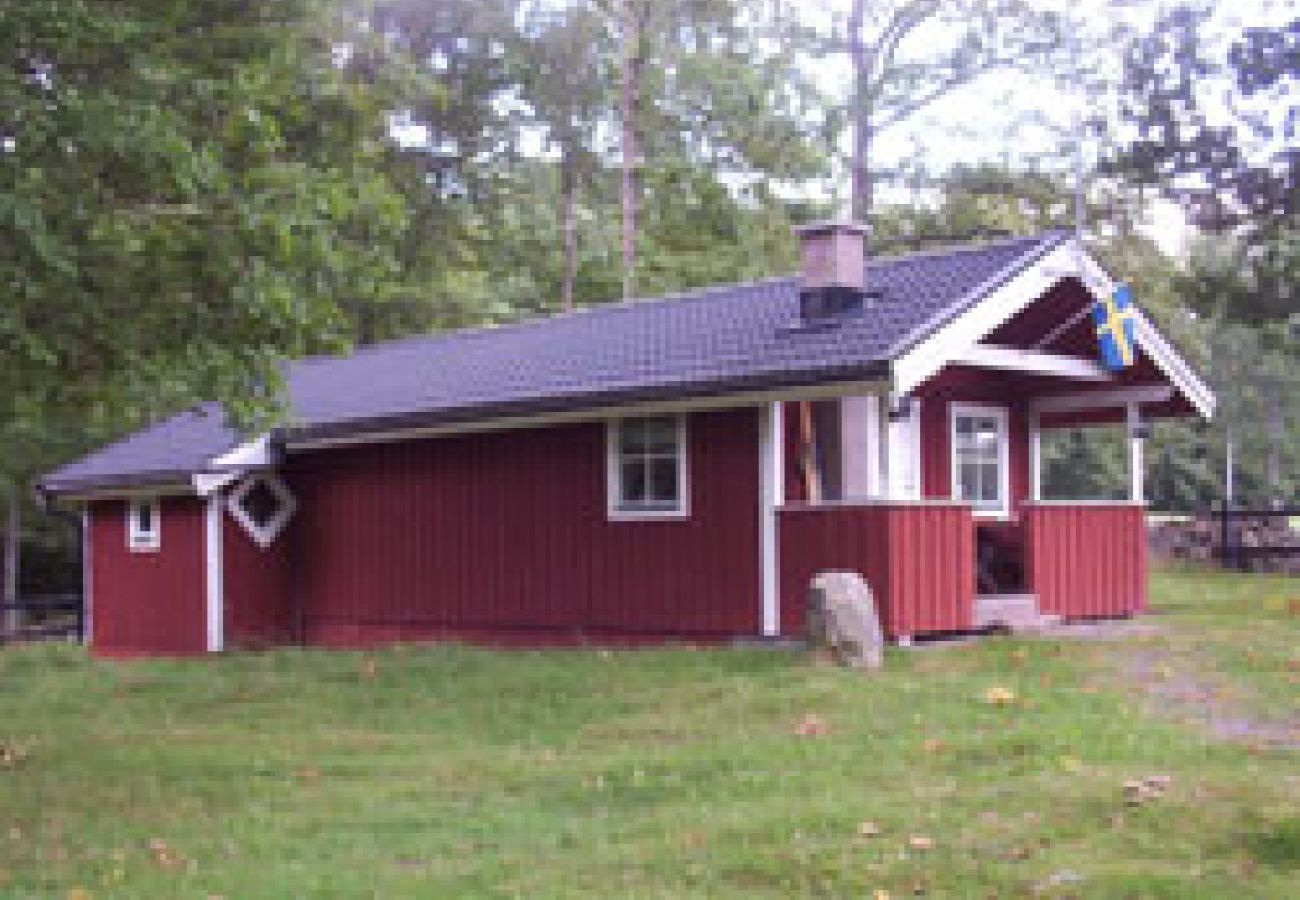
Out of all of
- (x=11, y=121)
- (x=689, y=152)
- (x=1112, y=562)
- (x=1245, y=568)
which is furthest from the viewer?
(x=689, y=152)

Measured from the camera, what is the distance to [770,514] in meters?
14.3

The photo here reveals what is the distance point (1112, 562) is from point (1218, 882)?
1063 cm

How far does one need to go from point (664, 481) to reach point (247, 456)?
6.21 m

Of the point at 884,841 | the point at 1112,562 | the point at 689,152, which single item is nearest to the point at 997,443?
the point at 1112,562

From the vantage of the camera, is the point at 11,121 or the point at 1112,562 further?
the point at 1112,562

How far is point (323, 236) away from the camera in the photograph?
34.3 feet

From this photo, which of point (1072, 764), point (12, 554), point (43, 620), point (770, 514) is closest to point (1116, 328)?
point (770, 514)

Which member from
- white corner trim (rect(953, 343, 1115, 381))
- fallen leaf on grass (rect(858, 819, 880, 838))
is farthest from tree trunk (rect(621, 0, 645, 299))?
fallen leaf on grass (rect(858, 819, 880, 838))

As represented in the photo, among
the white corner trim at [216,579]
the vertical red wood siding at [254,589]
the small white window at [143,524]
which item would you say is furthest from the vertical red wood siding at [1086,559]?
the small white window at [143,524]

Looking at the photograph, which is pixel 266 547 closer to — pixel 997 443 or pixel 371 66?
pixel 997 443

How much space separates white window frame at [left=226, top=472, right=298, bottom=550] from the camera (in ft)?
63.6

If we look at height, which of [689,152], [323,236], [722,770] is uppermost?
[689,152]

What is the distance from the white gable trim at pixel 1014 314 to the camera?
1299cm

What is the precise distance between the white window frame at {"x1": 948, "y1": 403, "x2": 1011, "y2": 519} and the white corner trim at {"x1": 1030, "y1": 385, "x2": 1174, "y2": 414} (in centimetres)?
54
